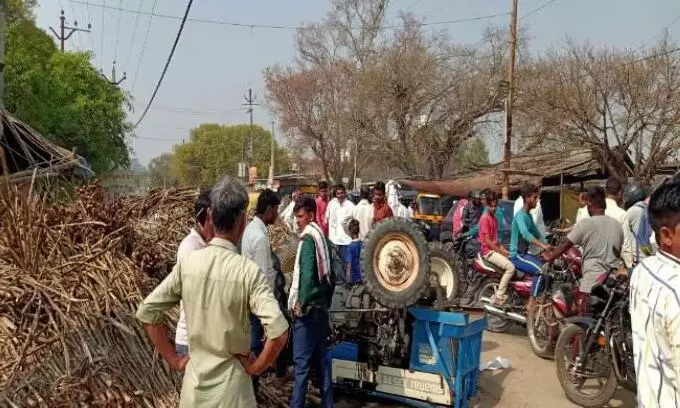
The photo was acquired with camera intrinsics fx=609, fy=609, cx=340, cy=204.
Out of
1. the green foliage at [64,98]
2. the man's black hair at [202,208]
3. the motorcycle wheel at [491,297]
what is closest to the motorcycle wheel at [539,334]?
the motorcycle wheel at [491,297]

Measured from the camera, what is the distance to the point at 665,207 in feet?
6.49

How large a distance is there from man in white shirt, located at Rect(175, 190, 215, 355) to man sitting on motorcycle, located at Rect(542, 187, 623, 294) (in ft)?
11.8

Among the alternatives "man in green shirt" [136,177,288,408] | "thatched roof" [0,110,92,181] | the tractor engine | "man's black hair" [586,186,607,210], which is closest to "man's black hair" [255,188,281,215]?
the tractor engine

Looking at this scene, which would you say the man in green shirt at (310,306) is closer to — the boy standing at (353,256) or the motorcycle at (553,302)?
the boy standing at (353,256)

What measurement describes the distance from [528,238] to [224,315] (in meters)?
5.46

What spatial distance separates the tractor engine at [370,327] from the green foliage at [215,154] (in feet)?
218

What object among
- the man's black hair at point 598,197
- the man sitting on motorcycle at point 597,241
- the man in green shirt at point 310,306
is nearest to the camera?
the man in green shirt at point 310,306

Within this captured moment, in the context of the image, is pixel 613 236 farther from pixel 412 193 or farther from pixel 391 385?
pixel 412 193

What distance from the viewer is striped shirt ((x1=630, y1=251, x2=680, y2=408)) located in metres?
1.84

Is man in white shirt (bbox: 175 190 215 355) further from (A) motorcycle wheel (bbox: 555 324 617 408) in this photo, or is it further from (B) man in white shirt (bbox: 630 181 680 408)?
(A) motorcycle wheel (bbox: 555 324 617 408)

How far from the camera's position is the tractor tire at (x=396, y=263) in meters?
4.80

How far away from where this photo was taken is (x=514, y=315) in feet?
24.5

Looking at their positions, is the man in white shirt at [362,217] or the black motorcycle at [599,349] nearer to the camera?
the black motorcycle at [599,349]

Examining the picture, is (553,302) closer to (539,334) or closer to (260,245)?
(539,334)
